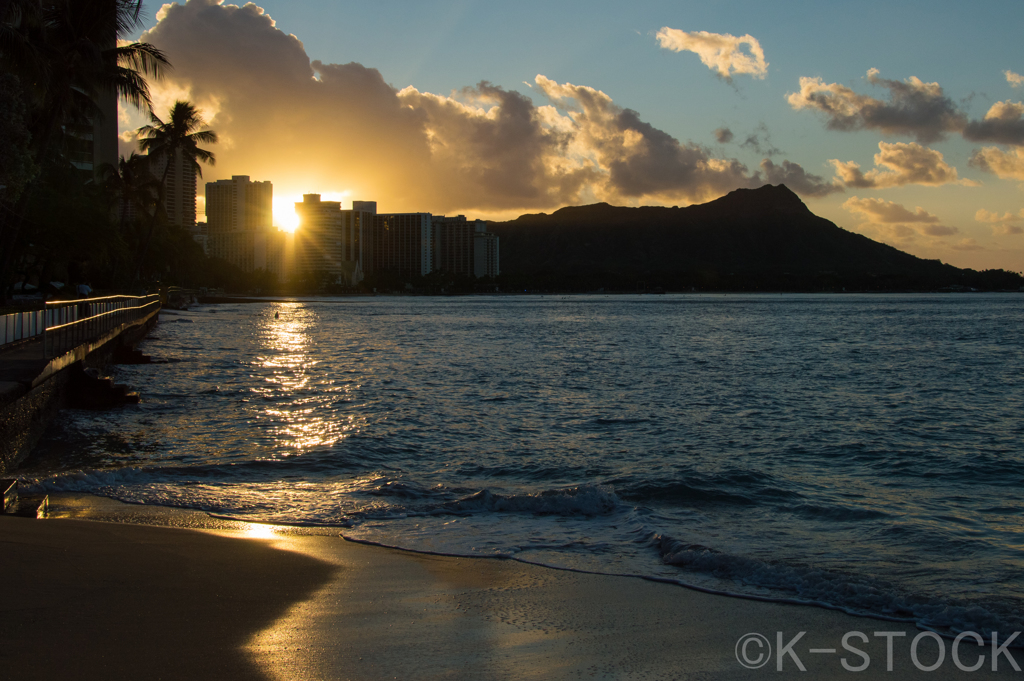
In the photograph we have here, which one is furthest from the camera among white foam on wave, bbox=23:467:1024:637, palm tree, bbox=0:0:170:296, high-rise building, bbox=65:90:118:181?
high-rise building, bbox=65:90:118:181

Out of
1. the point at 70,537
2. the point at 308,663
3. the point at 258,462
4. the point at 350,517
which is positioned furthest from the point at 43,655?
the point at 258,462

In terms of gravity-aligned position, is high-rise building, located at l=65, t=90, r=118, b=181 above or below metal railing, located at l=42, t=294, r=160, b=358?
above

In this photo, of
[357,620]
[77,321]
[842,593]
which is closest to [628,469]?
[842,593]

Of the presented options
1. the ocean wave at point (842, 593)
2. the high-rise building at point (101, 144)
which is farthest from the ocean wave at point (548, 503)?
the high-rise building at point (101, 144)

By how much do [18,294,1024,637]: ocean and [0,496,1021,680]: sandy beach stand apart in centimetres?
55

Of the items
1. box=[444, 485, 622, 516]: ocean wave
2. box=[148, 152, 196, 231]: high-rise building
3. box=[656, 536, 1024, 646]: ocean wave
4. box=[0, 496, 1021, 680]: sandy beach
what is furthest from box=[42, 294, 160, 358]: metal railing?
box=[148, 152, 196, 231]: high-rise building

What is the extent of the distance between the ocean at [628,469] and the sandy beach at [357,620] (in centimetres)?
55

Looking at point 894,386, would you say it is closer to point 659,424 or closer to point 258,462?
point 659,424

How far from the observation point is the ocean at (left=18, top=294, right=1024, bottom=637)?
682cm

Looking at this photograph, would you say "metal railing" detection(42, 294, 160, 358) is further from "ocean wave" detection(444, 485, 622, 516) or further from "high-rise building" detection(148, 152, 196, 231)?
"high-rise building" detection(148, 152, 196, 231)

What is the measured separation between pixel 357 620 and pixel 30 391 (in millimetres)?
8935

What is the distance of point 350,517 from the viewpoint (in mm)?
8211

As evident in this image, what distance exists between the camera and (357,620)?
5121 millimetres

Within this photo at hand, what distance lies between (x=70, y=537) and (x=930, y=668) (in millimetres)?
6564
